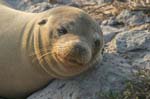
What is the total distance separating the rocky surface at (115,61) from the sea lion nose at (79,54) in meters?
0.50

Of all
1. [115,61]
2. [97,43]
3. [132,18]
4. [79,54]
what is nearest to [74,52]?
[79,54]

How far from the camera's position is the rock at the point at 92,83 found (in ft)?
15.6

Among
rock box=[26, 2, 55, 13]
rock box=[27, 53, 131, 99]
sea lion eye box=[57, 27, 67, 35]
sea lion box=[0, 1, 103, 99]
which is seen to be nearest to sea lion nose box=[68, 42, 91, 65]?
sea lion box=[0, 1, 103, 99]

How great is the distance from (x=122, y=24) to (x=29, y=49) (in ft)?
4.92

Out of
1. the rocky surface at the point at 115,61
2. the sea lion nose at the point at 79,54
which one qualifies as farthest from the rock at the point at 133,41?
the sea lion nose at the point at 79,54

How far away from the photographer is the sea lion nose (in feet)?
14.1

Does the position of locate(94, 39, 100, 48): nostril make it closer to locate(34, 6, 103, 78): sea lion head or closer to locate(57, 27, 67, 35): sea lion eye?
locate(34, 6, 103, 78): sea lion head

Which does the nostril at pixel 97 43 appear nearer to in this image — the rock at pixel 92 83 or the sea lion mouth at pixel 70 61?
the rock at pixel 92 83

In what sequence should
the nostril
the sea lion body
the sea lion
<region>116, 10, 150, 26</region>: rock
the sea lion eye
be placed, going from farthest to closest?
1. <region>116, 10, 150, 26</region>: rock
2. the sea lion body
3. the nostril
4. the sea lion eye
5. the sea lion

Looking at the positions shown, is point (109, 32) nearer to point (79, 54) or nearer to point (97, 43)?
point (97, 43)

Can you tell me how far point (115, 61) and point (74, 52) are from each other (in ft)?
3.37

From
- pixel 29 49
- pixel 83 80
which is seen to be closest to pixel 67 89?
pixel 83 80

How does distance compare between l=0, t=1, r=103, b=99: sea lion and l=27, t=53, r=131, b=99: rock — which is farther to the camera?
l=27, t=53, r=131, b=99: rock

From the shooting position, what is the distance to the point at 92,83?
15.9 ft
